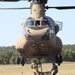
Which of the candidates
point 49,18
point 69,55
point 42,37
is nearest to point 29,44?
point 42,37

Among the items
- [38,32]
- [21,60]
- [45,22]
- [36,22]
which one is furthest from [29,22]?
[21,60]

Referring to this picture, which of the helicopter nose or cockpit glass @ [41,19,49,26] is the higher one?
cockpit glass @ [41,19,49,26]

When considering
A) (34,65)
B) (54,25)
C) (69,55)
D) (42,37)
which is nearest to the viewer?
(42,37)

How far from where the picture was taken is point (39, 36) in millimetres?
22078

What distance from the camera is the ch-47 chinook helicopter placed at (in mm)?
22344

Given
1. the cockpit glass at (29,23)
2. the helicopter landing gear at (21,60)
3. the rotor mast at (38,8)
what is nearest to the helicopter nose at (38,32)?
the cockpit glass at (29,23)

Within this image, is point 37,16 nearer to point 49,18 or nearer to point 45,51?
point 49,18

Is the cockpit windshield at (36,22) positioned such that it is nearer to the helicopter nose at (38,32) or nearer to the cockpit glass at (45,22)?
the cockpit glass at (45,22)

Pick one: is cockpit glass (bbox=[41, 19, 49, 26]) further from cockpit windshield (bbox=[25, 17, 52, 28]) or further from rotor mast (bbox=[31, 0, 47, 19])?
rotor mast (bbox=[31, 0, 47, 19])

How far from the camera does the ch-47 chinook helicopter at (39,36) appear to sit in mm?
22344

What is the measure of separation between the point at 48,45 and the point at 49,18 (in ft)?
8.18

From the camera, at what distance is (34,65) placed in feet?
77.5

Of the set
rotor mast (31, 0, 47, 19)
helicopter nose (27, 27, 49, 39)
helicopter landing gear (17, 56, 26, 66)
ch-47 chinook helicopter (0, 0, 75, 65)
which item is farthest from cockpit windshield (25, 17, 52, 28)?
helicopter landing gear (17, 56, 26, 66)

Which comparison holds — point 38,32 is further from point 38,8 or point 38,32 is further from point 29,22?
point 38,8
